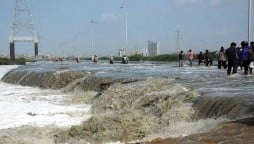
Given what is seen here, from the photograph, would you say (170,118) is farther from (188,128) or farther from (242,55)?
(242,55)

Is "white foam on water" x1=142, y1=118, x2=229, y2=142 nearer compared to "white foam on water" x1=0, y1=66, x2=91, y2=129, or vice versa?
"white foam on water" x1=142, y1=118, x2=229, y2=142

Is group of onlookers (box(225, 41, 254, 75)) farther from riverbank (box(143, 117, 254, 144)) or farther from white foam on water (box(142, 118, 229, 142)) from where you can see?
riverbank (box(143, 117, 254, 144))

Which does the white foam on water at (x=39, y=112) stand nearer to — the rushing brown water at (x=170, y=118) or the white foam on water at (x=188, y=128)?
the rushing brown water at (x=170, y=118)

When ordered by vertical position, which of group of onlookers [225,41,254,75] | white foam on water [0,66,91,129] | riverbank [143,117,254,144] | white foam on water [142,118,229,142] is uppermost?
group of onlookers [225,41,254,75]

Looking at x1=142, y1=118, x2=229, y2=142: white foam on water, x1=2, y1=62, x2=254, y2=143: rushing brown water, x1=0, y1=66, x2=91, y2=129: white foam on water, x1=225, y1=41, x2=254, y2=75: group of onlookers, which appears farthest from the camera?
x1=225, y1=41, x2=254, y2=75: group of onlookers

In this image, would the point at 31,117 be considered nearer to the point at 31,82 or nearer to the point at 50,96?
the point at 50,96

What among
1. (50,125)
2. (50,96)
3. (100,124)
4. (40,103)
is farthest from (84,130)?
(50,96)

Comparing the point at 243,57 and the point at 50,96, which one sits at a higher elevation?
the point at 243,57

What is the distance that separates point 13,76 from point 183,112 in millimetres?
29737

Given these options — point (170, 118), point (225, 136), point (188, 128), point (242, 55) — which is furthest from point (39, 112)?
point (225, 136)

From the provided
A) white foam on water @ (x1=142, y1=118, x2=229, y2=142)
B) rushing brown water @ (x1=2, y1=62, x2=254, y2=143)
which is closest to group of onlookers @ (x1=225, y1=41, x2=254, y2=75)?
rushing brown water @ (x1=2, y1=62, x2=254, y2=143)

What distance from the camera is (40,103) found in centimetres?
2234

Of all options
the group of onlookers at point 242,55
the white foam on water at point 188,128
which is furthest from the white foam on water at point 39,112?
the group of onlookers at point 242,55

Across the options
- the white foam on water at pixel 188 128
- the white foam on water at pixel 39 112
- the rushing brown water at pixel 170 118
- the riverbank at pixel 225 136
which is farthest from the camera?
the white foam on water at pixel 39 112
